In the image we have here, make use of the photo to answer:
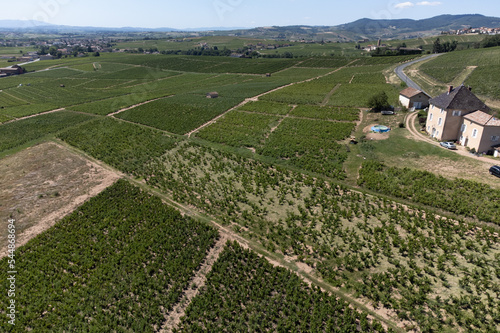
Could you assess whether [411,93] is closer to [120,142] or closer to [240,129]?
[240,129]

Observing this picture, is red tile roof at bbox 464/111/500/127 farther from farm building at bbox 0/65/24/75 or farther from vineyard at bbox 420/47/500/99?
farm building at bbox 0/65/24/75

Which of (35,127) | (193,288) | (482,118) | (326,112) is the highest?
(482,118)

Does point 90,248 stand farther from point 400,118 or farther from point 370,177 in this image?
point 400,118

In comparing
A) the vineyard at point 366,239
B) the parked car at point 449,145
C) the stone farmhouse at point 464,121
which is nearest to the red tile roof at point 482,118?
the stone farmhouse at point 464,121

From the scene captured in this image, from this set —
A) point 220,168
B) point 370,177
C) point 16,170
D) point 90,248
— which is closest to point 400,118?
point 370,177

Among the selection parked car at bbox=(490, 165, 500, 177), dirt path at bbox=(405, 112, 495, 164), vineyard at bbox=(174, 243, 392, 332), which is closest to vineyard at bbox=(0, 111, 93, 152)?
vineyard at bbox=(174, 243, 392, 332)

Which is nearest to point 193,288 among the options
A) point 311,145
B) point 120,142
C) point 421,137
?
point 311,145
